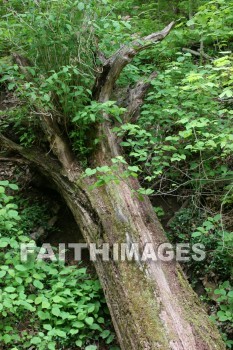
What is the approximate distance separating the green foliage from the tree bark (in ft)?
0.97

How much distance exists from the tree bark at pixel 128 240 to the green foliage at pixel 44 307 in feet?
0.97

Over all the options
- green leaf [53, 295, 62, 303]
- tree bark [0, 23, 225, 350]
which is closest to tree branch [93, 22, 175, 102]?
tree bark [0, 23, 225, 350]

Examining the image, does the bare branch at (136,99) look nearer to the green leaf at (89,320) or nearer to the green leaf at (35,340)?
the green leaf at (89,320)

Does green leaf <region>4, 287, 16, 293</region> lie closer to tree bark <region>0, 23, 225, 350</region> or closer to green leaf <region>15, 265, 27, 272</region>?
green leaf <region>15, 265, 27, 272</region>

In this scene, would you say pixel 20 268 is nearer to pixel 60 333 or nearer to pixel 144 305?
pixel 60 333

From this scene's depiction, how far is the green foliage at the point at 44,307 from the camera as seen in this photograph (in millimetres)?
3318

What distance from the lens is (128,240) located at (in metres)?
3.60

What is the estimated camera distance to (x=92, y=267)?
4355mm

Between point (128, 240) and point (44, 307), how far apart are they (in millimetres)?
990

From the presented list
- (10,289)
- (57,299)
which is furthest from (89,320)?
(10,289)

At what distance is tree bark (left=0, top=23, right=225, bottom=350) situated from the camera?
2.96 m

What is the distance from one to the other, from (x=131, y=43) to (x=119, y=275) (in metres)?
2.99

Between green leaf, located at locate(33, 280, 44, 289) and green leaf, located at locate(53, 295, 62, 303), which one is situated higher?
green leaf, located at locate(33, 280, 44, 289)

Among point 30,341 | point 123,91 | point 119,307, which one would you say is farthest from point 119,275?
point 123,91
